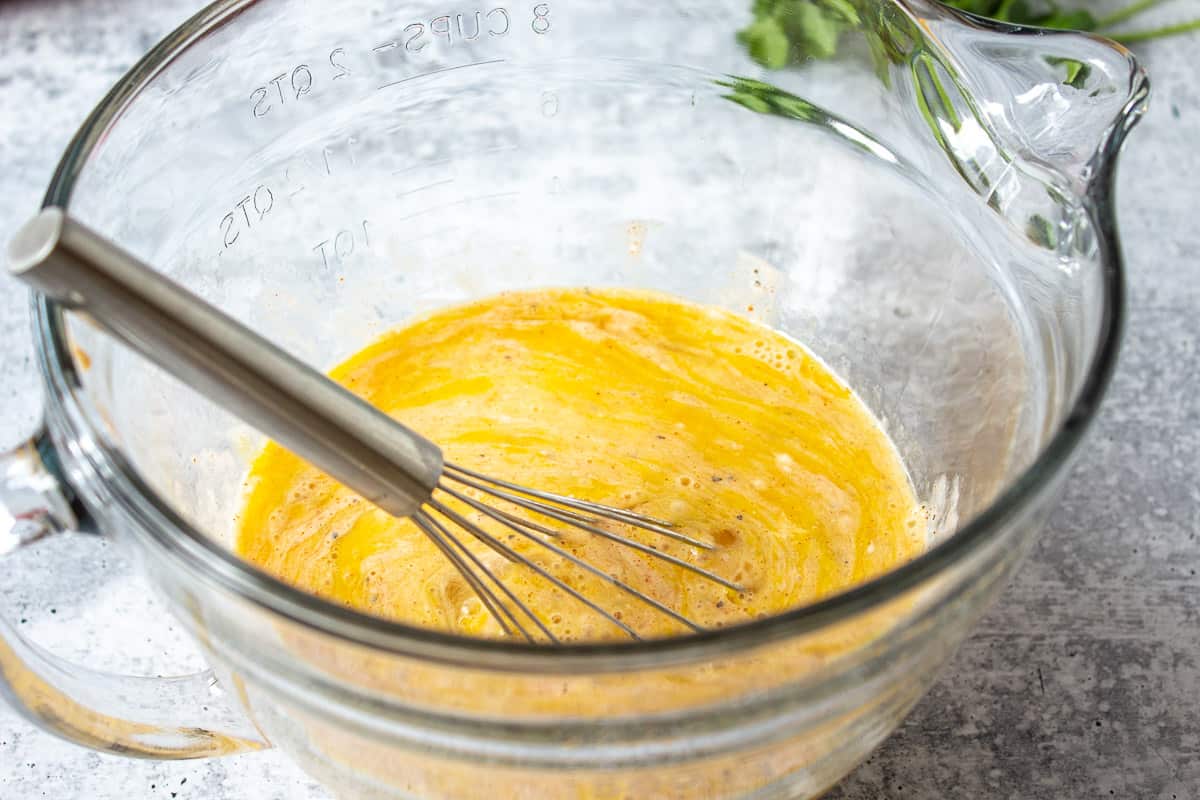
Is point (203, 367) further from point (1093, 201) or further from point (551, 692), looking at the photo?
point (1093, 201)

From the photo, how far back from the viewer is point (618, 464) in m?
1.10

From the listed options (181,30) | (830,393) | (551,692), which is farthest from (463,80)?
(551,692)

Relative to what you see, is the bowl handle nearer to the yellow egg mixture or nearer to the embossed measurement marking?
the yellow egg mixture

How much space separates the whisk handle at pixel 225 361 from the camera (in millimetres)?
612

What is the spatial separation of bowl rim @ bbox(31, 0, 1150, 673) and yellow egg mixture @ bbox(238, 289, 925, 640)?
0.31 m

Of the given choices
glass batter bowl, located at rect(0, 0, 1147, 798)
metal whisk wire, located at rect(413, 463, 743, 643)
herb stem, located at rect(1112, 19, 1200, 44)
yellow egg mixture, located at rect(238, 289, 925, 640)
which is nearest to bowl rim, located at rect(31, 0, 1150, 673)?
glass batter bowl, located at rect(0, 0, 1147, 798)

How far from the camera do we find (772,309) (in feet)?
4.03

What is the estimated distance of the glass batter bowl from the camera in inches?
26.8

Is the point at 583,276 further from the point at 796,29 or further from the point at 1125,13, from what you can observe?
the point at 1125,13

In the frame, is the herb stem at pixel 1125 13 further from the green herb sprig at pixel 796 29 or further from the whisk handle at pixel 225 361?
the whisk handle at pixel 225 361

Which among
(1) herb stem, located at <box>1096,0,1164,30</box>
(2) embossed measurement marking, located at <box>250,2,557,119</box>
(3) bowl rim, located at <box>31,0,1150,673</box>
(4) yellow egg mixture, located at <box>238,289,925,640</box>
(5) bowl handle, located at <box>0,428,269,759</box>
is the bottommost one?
(5) bowl handle, located at <box>0,428,269,759</box>

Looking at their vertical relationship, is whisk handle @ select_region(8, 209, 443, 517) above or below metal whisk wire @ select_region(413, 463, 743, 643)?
above

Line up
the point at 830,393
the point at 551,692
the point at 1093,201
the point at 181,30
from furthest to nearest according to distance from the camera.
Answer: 1. the point at 830,393
2. the point at 181,30
3. the point at 1093,201
4. the point at 551,692

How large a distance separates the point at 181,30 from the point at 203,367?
379 millimetres
